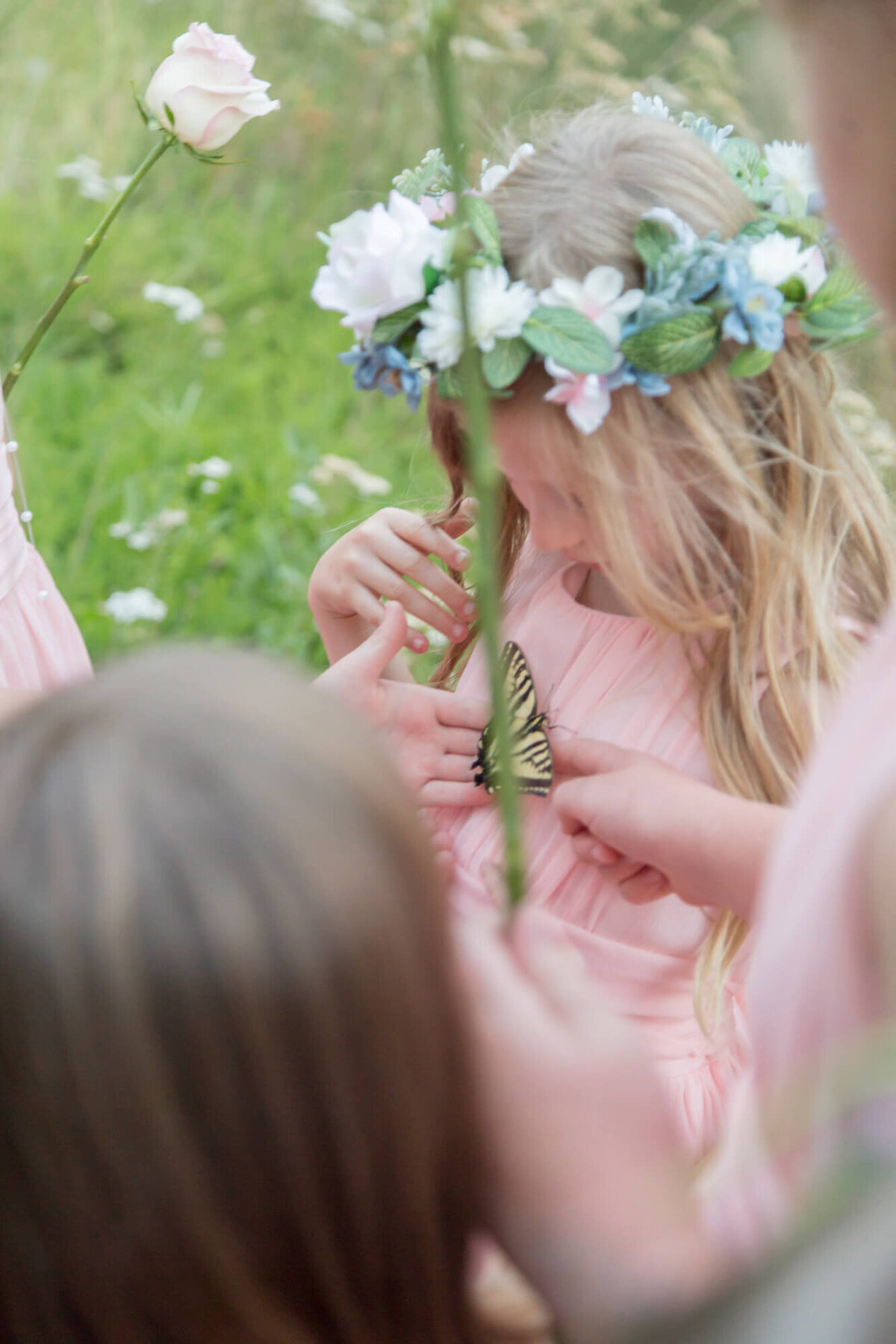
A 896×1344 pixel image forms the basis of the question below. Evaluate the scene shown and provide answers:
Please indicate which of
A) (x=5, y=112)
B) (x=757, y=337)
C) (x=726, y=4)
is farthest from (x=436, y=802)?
(x=5, y=112)

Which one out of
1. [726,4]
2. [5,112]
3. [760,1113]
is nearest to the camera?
[760,1113]

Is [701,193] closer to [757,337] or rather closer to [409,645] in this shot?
[757,337]

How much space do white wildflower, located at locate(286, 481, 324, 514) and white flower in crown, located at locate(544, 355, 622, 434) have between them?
134 cm

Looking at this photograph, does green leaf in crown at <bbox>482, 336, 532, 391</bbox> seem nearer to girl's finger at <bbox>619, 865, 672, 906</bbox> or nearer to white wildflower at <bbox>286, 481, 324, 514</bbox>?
girl's finger at <bbox>619, 865, 672, 906</bbox>

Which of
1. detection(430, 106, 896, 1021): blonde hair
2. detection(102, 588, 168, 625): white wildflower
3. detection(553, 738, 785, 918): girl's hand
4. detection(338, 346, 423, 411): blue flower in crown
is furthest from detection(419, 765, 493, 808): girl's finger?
detection(102, 588, 168, 625): white wildflower

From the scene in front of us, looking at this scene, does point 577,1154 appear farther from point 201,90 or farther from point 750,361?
point 201,90

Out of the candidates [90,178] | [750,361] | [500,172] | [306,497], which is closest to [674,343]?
[750,361]

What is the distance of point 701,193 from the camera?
1.10 metres

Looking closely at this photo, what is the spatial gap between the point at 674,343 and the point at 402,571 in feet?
1.43

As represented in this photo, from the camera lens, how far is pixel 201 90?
1.06 meters

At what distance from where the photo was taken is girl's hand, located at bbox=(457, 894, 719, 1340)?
0.53m

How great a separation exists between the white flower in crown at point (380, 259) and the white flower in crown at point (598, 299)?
→ 108 mm

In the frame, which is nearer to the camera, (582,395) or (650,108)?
(582,395)

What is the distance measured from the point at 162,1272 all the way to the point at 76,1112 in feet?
0.27
